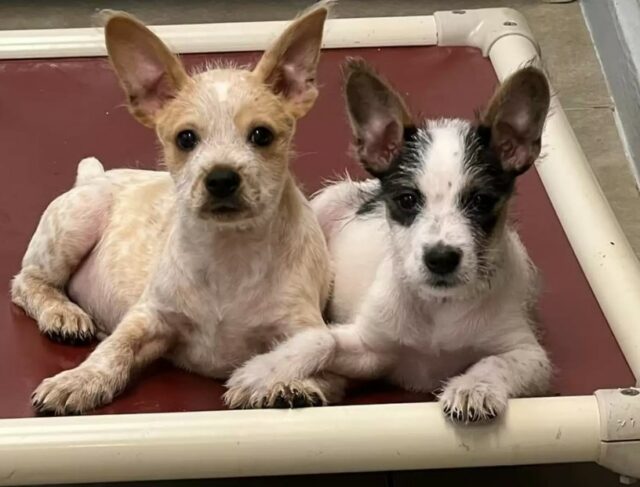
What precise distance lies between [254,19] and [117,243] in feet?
7.35

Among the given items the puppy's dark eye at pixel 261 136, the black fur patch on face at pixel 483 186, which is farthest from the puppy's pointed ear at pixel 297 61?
→ the black fur patch on face at pixel 483 186

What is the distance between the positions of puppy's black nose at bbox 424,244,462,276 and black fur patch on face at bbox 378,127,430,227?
0.09 meters

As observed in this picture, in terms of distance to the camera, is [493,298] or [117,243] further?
[117,243]

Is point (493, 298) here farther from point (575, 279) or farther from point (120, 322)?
point (120, 322)

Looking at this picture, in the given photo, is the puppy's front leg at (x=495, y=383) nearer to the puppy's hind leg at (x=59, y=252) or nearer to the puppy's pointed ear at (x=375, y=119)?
the puppy's pointed ear at (x=375, y=119)

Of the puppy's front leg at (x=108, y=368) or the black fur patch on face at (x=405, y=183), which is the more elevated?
the black fur patch on face at (x=405, y=183)

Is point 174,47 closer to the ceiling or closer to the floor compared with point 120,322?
closer to the ceiling

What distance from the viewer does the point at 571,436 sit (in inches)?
73.8

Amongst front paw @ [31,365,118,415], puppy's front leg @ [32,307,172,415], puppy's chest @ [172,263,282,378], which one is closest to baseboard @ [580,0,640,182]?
puppy's chest @ [172,263,282,378]

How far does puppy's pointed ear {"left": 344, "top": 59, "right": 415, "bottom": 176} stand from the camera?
1977 mm

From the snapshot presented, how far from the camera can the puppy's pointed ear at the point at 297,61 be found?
2072mm

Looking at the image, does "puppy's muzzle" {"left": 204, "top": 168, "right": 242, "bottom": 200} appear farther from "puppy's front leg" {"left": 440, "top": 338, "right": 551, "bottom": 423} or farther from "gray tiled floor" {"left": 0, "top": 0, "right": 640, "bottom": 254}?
"gray tiled floor" {"left": 0, "top": 0, "right": 640, "bottom": 254}

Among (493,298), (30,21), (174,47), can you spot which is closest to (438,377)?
(493,298)

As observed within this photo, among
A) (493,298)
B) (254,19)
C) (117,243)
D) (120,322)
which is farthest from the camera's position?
(254,19)
